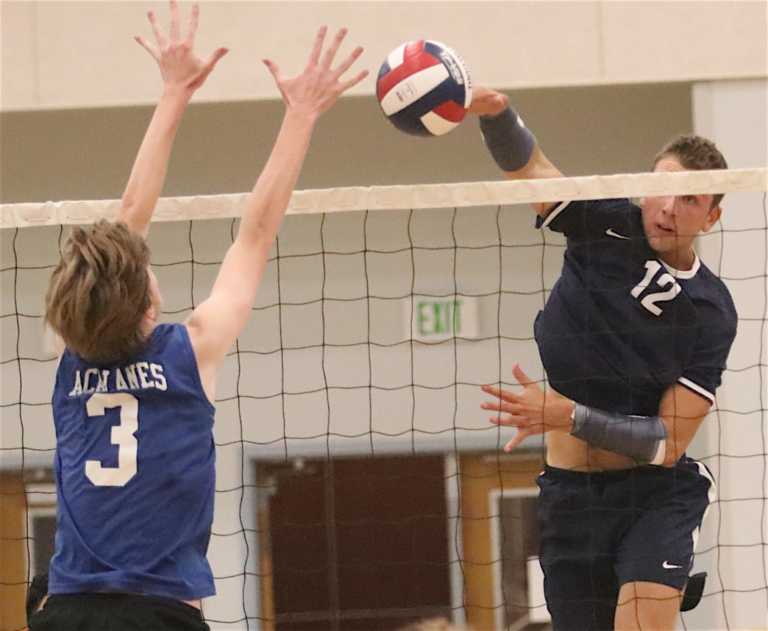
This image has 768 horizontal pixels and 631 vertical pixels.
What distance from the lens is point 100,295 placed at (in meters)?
2.56

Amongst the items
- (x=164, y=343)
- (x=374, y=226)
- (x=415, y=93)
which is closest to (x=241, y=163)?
(x=374, y=226)

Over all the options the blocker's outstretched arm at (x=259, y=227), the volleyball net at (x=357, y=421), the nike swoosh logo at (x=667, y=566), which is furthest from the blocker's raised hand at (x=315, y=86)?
the volleyball net at (x=357, y=421)

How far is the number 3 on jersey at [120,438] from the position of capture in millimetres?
2584

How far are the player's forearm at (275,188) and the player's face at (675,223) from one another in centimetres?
166

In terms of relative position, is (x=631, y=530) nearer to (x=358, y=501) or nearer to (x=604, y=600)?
(x=604, y=600)

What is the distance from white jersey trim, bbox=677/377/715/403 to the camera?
4.16 meters

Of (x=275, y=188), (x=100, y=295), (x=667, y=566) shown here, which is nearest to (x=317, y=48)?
(x=275, y=188)

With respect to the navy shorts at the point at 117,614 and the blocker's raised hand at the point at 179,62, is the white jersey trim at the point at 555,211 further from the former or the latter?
the navy shorts at the point at 117,614

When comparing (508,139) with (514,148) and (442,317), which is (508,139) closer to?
(514,148)

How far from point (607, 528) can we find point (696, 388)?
51cm

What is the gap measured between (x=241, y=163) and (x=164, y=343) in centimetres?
581

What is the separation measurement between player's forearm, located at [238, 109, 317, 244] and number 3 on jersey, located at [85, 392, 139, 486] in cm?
45

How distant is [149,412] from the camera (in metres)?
2.63

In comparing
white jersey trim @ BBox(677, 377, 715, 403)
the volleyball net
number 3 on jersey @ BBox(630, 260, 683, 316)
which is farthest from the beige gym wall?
white jersey trim @ BBox(677, 377, 715, 403)
